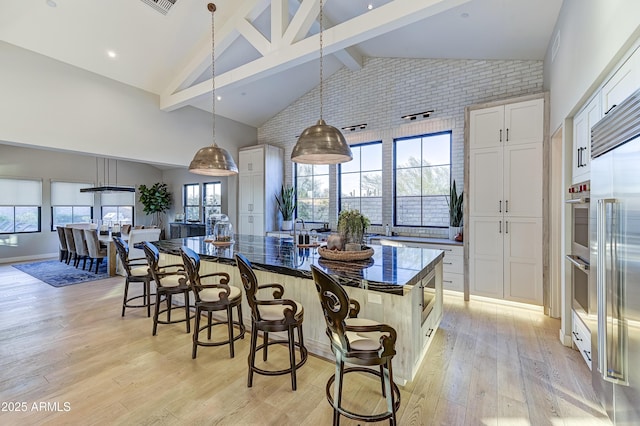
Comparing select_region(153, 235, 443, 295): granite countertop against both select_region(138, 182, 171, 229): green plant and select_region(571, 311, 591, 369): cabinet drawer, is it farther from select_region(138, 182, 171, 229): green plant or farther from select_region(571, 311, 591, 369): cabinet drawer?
select_region(138, 182, 171, 229): green plant

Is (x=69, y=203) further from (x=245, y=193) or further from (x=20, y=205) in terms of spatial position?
(x=245, y=193)

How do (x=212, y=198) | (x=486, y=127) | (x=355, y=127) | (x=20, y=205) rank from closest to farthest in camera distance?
(x=486, y=127), (x=355, y=127), (x=20, y=205), (x=212, y=198)

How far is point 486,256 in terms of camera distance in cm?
404

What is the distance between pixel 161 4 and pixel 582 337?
20.9 feet

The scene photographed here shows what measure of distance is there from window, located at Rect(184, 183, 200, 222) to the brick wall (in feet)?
12.5

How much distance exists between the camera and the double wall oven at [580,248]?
2.37m

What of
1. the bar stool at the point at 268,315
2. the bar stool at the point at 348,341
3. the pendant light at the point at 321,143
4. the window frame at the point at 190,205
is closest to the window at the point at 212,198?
the window frame at the point at 190,205

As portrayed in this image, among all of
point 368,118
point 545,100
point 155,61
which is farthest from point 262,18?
point 545,100

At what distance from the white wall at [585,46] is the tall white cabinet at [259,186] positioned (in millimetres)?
5145

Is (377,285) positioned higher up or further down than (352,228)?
further down

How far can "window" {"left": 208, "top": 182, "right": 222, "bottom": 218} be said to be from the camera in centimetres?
820

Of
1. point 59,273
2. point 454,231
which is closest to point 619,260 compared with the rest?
point 454,231

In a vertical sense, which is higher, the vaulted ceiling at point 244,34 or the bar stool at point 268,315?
the vaulted ceiling at point 244,34

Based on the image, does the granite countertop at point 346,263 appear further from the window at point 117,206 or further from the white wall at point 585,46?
the window at point 117,206
